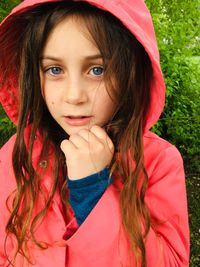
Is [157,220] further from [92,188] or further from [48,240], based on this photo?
[48,240]

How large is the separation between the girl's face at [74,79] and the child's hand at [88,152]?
0.17 feet

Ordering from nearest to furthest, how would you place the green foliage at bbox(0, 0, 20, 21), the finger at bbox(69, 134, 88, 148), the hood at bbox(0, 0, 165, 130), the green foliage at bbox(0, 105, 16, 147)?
the hood at bbox(0, 0, 165, 130) < the finger at bbox(69, 134, 88, 148) < the green foliage at bbox(0, 0, 20, 21) < the green foliage at bbox(0, 105, 16, 147)

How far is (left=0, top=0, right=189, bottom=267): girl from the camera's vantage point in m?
1.37

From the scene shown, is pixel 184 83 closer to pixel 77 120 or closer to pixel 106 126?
pixel 106 126

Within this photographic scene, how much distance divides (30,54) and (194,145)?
10.5 ft

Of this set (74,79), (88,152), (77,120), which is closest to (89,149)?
(88,152)

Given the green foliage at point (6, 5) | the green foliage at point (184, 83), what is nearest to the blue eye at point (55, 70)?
the green foliage at point (6, 5)

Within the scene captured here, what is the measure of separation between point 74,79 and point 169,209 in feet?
2.20

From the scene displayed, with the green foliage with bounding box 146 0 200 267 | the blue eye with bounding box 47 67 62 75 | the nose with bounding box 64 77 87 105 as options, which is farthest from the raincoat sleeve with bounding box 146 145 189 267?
the green foliage with bounding box 146 0 200 267

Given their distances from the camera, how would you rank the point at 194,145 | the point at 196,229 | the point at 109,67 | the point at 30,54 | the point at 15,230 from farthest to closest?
the point at 194,145, the point at 196,229, the point at 15,230, the point at 30,54, the point at 109,67

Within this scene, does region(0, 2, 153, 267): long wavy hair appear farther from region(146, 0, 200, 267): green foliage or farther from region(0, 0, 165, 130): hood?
region(146, 0, 200, 267): green foliage

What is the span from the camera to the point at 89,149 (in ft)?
4.66

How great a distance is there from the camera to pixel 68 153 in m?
1.44

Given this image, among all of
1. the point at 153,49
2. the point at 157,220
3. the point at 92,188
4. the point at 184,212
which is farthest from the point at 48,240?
the point at 153,49
